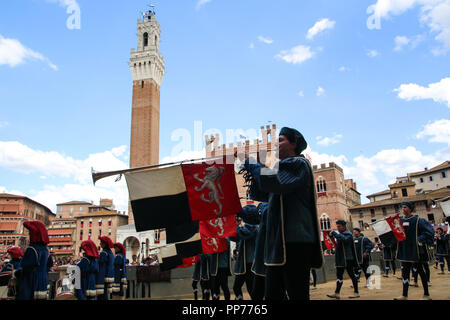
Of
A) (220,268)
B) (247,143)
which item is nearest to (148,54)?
(247,143)

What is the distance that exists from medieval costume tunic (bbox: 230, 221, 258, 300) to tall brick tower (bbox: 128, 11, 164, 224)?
64337 mm

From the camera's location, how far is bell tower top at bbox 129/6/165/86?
74.8 metres

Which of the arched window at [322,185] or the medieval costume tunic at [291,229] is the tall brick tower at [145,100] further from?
the medieval costume tunic at [291,229]

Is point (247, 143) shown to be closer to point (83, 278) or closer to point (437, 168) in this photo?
point (437, 168)

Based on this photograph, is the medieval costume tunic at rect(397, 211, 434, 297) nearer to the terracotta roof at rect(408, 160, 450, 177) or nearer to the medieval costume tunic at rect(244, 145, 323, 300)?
Answer: the medieval costume tunic at rect(244, 145, 323, 300)

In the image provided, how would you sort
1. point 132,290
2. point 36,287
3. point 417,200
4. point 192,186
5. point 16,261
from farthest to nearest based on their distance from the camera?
point 417,200 < point 132,290 < point 16,261 < point 36,287 < point 192,186

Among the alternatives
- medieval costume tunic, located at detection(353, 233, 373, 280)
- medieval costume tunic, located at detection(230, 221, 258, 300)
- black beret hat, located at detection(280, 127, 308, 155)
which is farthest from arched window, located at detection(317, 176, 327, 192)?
black beret hat, located at detection(280, 127, 308, 155)

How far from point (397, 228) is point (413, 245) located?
68 cm

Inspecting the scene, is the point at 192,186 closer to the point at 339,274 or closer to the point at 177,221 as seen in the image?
the point at 177,221

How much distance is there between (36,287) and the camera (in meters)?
6.21

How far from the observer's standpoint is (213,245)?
8.25 meters
